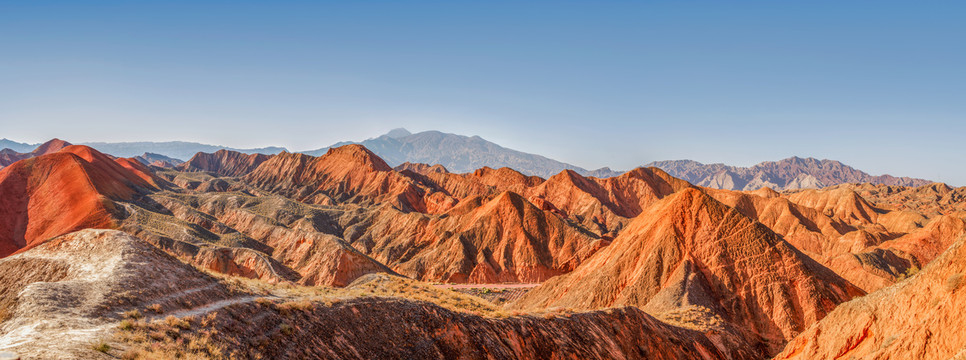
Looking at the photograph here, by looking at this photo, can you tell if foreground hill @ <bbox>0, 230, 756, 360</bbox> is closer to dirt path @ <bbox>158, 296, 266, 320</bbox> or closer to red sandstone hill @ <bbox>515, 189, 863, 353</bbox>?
dirt path @ <bbox>158, 296, 266, 320</bbox>

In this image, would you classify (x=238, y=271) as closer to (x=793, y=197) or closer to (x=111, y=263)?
(x=111, y=263)

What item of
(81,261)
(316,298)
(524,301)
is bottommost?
(524,301)

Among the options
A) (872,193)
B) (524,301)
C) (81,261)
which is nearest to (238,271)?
(524,301)

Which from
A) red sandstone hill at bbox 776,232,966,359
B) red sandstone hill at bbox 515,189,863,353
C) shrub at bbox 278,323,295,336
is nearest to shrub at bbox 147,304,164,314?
shrub at bbox 278,323,295,336

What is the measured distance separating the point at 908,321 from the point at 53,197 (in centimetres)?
12065

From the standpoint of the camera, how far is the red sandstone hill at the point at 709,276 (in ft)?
131

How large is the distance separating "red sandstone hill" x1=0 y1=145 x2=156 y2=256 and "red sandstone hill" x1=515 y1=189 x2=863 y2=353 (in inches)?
2880

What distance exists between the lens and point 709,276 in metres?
44.2

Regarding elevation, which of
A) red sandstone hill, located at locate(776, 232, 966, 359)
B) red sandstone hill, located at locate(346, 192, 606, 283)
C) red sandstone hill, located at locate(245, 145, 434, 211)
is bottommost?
red sandstone hill, located at locate(346, 192, 606, 283)

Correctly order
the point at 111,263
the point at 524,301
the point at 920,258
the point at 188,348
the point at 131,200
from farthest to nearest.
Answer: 1. the point at 131,200
2. the point at 920,258
3. the point at 524,301
4. the point at 111,263
5. the point at 188,348

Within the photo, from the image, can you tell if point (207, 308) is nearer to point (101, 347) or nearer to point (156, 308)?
point (156, 308)

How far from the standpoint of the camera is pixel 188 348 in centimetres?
1395

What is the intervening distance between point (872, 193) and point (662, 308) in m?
191

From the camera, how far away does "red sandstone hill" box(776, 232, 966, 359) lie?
18.3 meters
